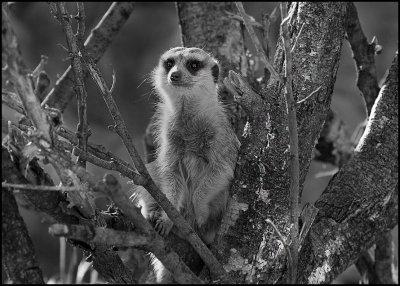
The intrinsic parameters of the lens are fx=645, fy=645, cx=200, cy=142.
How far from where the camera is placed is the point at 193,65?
487 cm

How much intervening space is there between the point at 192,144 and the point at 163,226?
73 cm

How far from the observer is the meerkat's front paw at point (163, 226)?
414 centimetres

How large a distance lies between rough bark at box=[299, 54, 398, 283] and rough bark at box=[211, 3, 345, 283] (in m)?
0.25

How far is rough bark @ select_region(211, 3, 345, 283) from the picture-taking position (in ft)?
10.4

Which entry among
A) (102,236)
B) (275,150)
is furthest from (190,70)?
(102,236)

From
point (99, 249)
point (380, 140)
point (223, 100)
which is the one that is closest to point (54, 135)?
point (99, 249)

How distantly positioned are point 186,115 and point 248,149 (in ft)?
4.16

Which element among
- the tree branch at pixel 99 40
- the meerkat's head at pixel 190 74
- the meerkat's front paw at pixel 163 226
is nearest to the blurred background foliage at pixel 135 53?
the tree branch at pixel 99 40

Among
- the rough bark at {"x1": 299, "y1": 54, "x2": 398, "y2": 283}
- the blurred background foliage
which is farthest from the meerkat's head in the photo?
the blurred background foliage

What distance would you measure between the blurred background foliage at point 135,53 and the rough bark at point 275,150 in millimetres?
5978

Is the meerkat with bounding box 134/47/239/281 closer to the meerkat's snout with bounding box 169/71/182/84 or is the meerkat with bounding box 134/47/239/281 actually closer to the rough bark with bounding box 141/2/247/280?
the meerkat's snout with bounding box 169/71/182/84

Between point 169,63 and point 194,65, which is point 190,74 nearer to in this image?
point 194,65

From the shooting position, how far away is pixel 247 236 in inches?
129

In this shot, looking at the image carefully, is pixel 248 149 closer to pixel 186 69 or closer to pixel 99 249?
pixel 99 249
